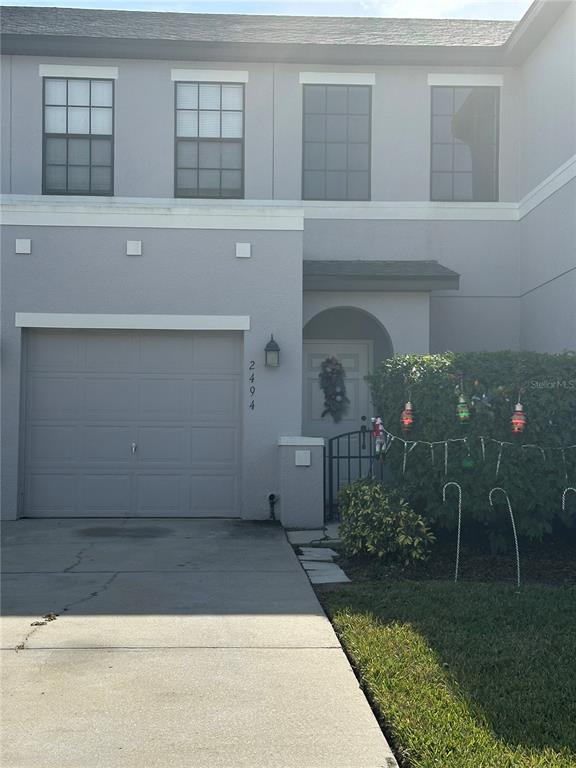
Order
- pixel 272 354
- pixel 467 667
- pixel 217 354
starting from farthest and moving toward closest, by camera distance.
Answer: pixel 217 354 → pixel 272 354 → pixel 467 667

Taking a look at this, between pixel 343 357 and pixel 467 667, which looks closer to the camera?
pixel 467 667

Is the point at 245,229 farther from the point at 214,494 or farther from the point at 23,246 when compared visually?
the point at 214,494

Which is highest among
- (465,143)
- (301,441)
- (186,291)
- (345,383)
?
(465,143)

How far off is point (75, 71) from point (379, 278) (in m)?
5.70

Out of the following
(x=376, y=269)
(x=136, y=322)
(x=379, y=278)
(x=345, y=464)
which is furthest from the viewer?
(x=345, y=464)

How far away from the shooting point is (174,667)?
567 centimetres

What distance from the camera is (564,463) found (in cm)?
892

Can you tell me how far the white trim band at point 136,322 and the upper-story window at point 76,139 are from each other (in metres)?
2.97

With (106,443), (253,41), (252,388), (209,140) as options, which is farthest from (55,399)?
(253,41)

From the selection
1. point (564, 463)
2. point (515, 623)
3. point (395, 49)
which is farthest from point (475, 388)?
point (395, 49)

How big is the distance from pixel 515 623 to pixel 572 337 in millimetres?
6295

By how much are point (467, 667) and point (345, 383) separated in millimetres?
9313

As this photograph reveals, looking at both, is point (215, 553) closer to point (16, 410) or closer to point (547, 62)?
point (16, 410)

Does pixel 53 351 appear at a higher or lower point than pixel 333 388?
higher
